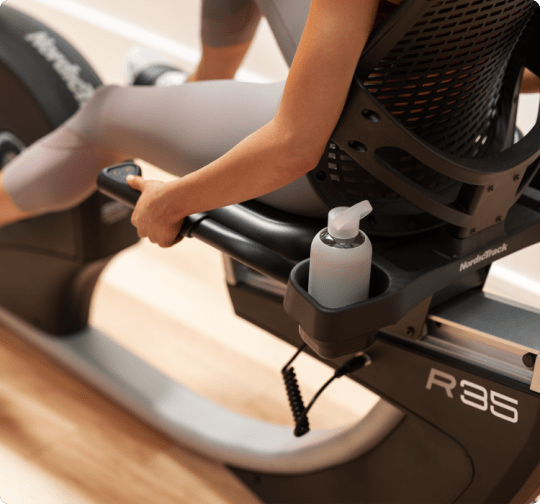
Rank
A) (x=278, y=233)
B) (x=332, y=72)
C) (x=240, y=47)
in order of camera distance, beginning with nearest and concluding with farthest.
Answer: (x=332, y=72), (x=278, y=233), (x=240, y=47)

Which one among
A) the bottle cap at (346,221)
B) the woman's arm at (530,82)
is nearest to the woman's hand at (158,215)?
the bottle cap at (346,221)

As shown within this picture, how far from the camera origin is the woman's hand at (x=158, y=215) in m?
0.77

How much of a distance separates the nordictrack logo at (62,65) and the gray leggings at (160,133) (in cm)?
26

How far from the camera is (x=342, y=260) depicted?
65 cm

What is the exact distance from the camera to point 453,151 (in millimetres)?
738

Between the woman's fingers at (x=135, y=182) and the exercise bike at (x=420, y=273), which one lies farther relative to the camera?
the woman's fingers at (x=135, y=182)

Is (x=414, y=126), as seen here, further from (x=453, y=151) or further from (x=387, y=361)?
(x=387, y=361)

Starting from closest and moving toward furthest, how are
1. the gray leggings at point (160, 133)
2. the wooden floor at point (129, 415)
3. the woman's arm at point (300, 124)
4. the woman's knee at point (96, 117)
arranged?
the woman's arm at point (300, 124)
the gray leggings at point (160, 133)
the woman's knee at point (96, 117)
the wooden floor at point (129, 415)

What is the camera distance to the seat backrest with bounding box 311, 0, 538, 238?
1.91 feet

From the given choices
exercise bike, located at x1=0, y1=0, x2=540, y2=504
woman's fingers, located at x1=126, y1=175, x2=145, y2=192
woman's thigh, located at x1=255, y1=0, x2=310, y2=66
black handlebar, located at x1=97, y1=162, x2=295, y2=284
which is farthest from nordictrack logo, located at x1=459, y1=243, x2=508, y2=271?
woman's fingers, located at x1=126, y1=175, x2=145, y2=192

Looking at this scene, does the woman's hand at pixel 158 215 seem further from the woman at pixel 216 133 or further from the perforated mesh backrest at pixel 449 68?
the perforated mesh backrest at pixel 449 68

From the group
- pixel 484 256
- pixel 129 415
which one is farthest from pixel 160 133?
pixel 129 415

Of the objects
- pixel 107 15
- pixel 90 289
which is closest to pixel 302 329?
pixel 90 289

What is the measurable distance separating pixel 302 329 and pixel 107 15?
236cm
